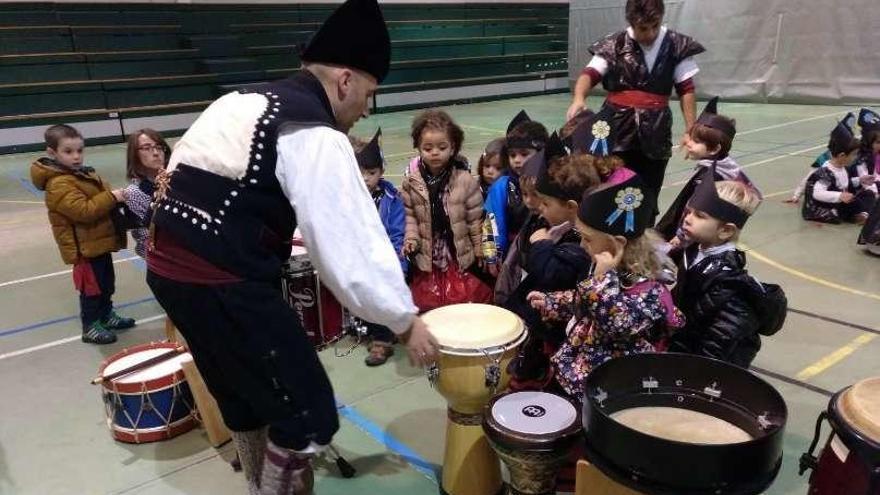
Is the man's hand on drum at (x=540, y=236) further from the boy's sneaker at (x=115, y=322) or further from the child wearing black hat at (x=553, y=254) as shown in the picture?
the boy's sneaker at (x=115, y=322)

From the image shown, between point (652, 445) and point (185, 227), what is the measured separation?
1.36 m

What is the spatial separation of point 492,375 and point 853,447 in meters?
1.11

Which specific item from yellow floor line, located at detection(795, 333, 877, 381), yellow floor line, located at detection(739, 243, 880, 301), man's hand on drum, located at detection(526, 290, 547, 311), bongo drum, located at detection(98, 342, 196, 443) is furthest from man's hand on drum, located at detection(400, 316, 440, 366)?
yellow floor line, located at detection(739, 243, 880, 301)

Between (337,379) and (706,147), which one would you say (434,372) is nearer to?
(337,379)

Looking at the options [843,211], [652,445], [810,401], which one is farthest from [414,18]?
[652,445]

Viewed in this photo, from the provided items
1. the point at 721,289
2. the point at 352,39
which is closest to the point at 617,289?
the point at 721,289

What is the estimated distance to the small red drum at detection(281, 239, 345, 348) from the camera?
2.83 m

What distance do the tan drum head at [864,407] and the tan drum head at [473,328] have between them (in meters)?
1.05

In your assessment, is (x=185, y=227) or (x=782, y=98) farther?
(x=782, y=98)

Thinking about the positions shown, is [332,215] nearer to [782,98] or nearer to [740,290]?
[740,290]

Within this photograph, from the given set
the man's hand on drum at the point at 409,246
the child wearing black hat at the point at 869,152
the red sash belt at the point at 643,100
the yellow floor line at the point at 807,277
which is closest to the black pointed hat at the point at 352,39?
the man's hand on drum at the point at 409,246

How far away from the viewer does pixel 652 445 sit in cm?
154

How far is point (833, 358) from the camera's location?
142 inches

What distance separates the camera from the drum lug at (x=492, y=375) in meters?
2.31
